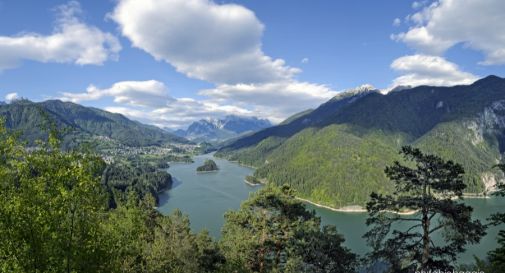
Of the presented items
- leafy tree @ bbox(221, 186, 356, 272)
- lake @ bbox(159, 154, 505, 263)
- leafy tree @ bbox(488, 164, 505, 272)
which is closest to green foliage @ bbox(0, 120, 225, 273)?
leafy tree @ bbox(221, 186, 356, 272)

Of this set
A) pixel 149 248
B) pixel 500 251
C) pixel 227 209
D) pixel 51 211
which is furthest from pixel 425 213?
pixel 227 209

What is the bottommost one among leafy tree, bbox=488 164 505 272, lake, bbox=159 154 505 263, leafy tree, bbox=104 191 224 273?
lake, bbox=159 154 505 263

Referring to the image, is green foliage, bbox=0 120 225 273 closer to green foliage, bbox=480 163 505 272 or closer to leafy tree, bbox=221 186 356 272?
leafy tree, bbox=221 186 356 272

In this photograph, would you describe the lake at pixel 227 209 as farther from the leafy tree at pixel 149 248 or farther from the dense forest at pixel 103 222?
the dense forest at pixel 103 222

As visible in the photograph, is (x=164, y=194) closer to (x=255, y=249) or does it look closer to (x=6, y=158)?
(x=255, y=249)

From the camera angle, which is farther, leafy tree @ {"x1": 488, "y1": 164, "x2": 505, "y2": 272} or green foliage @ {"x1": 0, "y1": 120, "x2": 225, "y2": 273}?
leafy tree @ {"x1": 488, "y1": 164, "x2": 505, "y2": 272}

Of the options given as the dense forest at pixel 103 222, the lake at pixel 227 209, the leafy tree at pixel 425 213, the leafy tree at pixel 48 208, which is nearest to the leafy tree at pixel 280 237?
the dense forest at pixel 103 222

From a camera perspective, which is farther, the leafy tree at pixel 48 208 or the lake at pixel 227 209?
the lake at pixel 227 209
